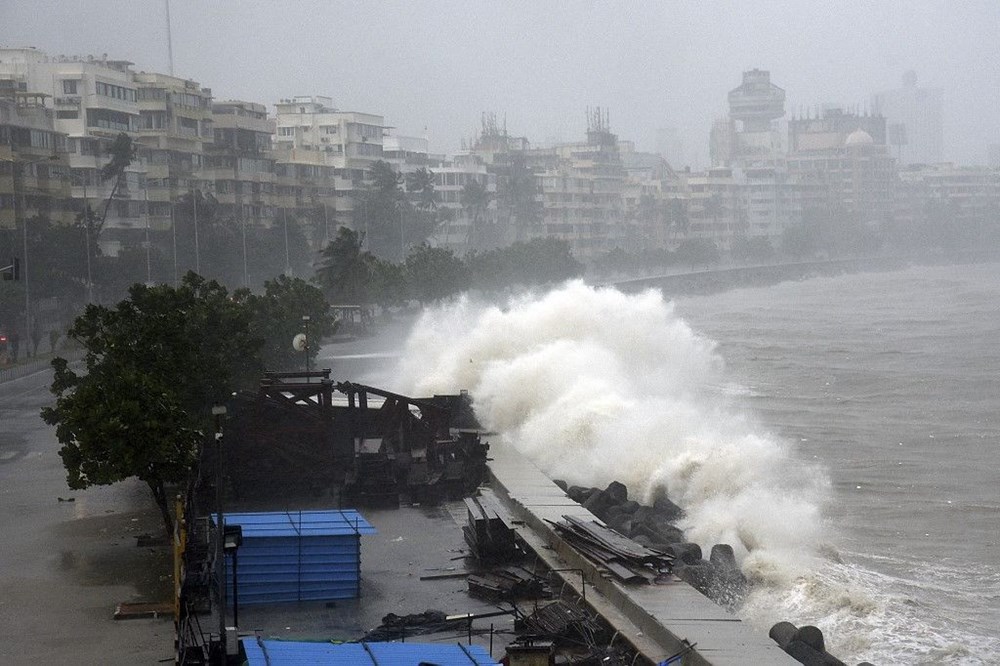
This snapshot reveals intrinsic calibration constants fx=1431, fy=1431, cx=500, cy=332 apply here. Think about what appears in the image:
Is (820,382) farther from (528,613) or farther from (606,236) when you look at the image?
(606,236)

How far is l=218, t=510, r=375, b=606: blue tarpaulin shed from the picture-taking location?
13852 mm

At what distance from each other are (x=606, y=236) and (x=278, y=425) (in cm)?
11975

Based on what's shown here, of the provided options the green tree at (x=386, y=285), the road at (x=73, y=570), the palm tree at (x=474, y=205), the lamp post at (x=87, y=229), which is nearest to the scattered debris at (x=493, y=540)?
the road at (x=73, y=570)

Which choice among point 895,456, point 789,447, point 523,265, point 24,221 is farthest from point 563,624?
point 523,265

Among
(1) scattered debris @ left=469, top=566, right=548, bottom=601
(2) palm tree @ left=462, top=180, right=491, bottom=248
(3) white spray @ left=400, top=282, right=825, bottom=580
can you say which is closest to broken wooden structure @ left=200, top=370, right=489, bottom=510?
(3) white spray @ left=400, top=282, right=825, bottom=580

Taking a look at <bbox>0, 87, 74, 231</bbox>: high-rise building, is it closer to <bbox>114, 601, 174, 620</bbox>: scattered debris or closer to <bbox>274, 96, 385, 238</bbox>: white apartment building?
<bbox>274, 96, 385, 238</bbox>: white apartment building

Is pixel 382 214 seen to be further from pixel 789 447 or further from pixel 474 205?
pixel 789 447

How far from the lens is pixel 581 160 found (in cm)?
15438

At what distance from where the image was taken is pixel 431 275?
209ft

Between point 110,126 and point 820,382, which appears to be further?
point 110,126

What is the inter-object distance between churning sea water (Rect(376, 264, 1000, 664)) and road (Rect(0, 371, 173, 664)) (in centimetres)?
630

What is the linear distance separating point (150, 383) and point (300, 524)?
3541mm

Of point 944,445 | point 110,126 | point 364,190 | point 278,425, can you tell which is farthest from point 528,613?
point 364,190

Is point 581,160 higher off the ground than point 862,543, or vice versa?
point 581,160
